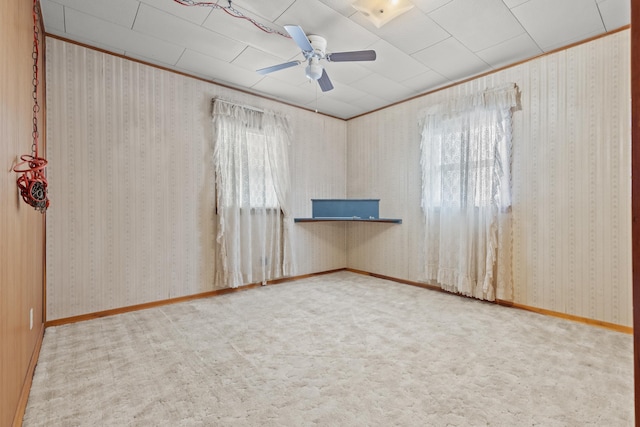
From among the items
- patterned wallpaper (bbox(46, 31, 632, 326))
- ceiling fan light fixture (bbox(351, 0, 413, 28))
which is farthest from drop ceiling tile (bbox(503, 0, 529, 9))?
patterned wallpaper (bbox(46, 31, 632, 326))

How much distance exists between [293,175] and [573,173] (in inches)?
136

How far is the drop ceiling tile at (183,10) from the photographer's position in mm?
2555

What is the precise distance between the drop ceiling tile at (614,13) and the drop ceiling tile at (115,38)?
12.3 ft

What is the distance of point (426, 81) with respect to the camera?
403 cm

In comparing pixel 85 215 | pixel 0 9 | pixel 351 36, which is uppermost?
pixel 351 36

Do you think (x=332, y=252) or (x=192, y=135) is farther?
(x=332, y=252)

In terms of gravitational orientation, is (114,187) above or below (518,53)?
below

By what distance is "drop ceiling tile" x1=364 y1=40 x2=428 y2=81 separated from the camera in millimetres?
3219

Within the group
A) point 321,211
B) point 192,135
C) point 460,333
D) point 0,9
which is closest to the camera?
point 0,9

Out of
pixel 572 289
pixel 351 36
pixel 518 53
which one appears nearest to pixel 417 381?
pixel 572 289

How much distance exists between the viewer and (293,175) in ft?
16.3

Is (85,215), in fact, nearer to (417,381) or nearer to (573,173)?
(417,381)

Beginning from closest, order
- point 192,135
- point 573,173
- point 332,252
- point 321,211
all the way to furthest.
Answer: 1. point 573,173
2. point 192,135
3. point 321,211
4. point 332,252

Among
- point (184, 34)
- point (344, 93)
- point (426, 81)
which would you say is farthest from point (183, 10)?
point (426, 81)
